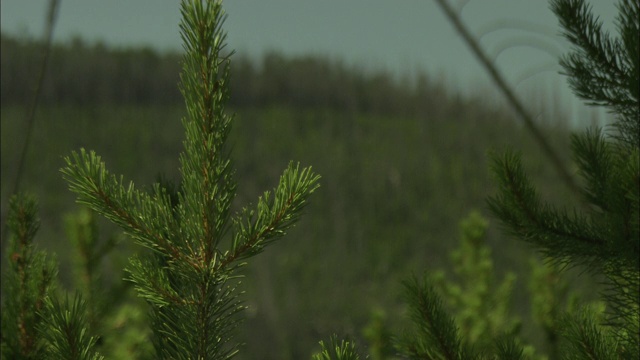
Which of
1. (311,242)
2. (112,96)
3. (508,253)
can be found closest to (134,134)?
(112,96)

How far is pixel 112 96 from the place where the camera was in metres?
38.2

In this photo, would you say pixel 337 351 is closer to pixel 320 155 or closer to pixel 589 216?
pixel 589 216

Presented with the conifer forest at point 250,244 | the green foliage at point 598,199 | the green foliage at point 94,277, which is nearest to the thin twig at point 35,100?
the conifer forest at point 250,244

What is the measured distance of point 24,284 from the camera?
4.63 feet

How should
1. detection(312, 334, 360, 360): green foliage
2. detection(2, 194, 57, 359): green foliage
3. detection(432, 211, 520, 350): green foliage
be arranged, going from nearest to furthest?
detection(312, 334, 360, 360): green foliage < detection(2, 194, 57, 359): green foliage < detection(432, 211, 520, 350): green foliage

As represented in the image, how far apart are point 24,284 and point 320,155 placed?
35.0 metres

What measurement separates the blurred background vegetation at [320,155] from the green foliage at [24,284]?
2681cm

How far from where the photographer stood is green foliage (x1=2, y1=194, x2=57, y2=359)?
138 centimetres

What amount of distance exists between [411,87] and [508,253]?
35.6ft

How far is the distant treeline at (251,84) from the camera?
36.7 meters

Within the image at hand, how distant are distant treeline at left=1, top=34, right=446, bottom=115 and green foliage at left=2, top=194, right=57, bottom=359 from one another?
35.3 m

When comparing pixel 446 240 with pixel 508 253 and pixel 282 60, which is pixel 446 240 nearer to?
pixel 508 253

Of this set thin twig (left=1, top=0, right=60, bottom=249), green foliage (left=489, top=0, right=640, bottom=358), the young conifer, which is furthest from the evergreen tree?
thin twig (left=1, top=0, right=60, bottom=249)

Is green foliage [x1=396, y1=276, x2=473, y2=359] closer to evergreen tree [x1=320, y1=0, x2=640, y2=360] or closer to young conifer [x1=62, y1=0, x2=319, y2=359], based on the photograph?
evergreen tree [x1=320, y1=0, x2=640, y2=360]
